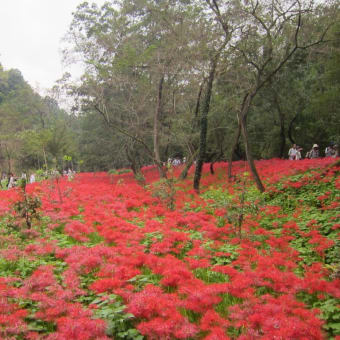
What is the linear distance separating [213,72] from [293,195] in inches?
221

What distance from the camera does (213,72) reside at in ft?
38.9

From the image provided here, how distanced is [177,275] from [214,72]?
384 inches

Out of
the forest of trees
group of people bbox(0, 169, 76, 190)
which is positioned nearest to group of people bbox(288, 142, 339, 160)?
the forest of trees

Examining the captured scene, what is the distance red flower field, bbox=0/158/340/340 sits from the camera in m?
3.02

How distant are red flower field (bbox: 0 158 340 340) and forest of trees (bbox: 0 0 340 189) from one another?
14.3ft

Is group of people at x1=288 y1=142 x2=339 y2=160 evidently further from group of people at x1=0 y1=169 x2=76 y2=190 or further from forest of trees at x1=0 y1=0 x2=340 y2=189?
group of people at x1=0 y1=169 x2=76 y2=190

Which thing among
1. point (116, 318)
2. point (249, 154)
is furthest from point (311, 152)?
point (116, 318)

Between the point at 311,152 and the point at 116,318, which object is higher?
the point at 311,152

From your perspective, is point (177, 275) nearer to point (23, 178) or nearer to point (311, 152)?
point (23, 178)

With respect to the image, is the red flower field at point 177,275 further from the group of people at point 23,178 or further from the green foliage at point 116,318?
the group of people at point 23,178

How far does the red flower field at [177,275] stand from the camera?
9.92 feet

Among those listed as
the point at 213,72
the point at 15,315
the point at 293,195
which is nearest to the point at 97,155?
the point at 213,72

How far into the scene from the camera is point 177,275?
413 centimetres

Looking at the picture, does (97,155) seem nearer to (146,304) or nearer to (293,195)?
(293,195)
